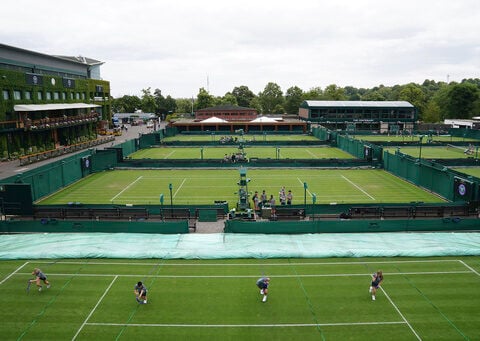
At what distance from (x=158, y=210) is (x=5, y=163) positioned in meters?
35.3

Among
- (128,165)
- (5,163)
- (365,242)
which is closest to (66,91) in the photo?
(5,163)

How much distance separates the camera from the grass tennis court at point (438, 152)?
57594 mm

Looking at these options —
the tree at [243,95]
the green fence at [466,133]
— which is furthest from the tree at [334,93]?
the green fence at [466,133]

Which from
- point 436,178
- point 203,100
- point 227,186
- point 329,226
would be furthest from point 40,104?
point 203,100

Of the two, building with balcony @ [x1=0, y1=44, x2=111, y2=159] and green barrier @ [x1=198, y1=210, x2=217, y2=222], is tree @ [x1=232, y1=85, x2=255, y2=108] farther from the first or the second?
green barrier @ [x1=198, y1=210, x2=217, y2=222]

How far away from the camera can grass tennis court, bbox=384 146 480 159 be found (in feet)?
189

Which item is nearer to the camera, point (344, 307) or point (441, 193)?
point (344, 307)

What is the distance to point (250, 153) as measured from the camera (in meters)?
62.1

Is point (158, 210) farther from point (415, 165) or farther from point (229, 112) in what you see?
point (229, 112)

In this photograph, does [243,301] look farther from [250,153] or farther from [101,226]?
[250,153]

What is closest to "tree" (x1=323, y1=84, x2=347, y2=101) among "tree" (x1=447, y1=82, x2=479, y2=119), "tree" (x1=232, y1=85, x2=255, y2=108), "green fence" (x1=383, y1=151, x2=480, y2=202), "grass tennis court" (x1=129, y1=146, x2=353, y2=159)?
"tree" (x1=232, y1=85, x2=255, y2=108)

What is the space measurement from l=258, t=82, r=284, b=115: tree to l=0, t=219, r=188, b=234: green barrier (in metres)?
144

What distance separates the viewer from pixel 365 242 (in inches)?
941

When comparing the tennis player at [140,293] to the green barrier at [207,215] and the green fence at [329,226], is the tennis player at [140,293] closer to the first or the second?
the green fence at [329,226]
